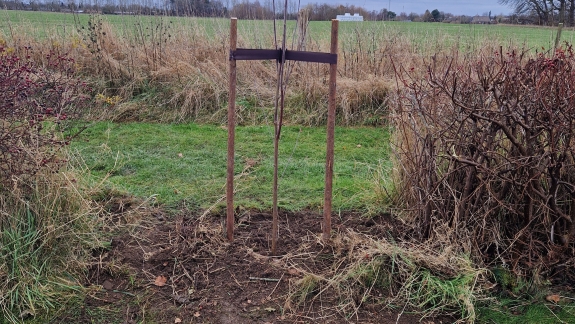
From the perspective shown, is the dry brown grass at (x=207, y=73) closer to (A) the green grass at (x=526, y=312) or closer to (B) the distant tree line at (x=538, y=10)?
(A) the green grass at (x=526, y=312)

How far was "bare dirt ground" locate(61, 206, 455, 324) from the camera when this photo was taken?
300 centimetres

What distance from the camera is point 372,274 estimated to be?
3.22 meters

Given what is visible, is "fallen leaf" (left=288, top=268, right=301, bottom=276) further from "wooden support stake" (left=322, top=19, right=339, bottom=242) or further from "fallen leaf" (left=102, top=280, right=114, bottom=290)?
"fallen leaf" (left=102, top=280, right=114, bottom=290)

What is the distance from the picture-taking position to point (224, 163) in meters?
5.71

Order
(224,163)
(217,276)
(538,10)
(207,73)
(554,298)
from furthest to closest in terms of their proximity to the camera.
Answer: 1. (538,10)
2. (207,73)
3. (224,163)
4. (217,276)
5. (554,298)

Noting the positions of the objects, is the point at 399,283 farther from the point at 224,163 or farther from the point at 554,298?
the point at 224,163

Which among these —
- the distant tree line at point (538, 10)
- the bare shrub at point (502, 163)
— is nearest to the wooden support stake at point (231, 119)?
the bare shrub at point (502, 163)

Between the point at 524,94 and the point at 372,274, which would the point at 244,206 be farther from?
the point at 524,94

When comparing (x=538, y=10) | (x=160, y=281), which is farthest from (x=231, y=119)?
(x=538, y=10)

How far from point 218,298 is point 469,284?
5.16 feet

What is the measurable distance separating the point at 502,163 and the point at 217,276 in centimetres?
204

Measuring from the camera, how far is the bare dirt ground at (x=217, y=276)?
9.84ft

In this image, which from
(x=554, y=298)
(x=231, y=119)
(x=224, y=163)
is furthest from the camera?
(x=224, y=163)

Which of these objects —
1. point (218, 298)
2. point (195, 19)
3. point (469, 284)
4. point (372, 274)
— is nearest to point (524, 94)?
point (469, 284)
